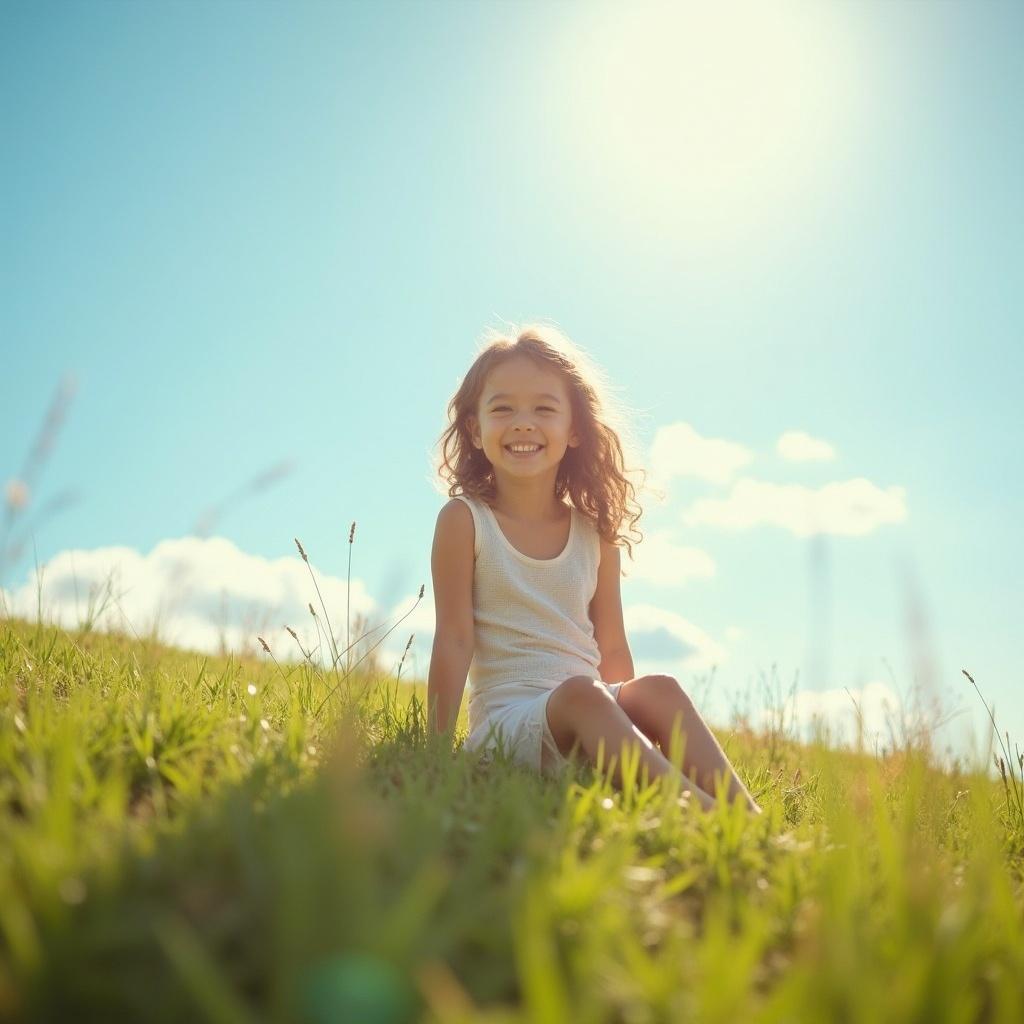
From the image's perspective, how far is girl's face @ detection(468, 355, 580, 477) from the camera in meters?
3.72

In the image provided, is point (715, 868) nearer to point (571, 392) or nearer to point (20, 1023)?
point (20, 1023)

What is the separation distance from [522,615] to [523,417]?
2.97 ft

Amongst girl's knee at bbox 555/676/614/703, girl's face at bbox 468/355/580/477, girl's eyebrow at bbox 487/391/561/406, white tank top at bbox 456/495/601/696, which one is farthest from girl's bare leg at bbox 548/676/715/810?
Result: girl's eyebrow at bbox 487/391/561/406

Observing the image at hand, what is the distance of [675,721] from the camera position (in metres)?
2.55

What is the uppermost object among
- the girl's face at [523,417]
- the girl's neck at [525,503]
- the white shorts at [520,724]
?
the girl's face at [523,417]

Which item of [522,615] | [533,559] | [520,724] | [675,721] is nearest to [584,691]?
[675,721]

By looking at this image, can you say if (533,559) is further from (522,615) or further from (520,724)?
(520,724)

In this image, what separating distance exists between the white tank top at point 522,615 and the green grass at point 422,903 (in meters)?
1.55

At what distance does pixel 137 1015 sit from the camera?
90 cm

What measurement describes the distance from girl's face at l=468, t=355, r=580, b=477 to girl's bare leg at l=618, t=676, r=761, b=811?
1.18 meters

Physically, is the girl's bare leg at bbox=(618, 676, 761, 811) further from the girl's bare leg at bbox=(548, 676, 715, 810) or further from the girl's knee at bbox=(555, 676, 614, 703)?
the girl's knee at bbox=(555, 676, 614, 703)

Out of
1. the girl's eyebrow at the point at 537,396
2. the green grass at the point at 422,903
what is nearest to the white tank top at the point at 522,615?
the girl's eyebrow at the point at 537,396

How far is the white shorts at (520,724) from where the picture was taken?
2.73 metres

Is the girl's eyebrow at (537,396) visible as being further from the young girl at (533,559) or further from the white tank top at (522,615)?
the white tank top at (522,615)
